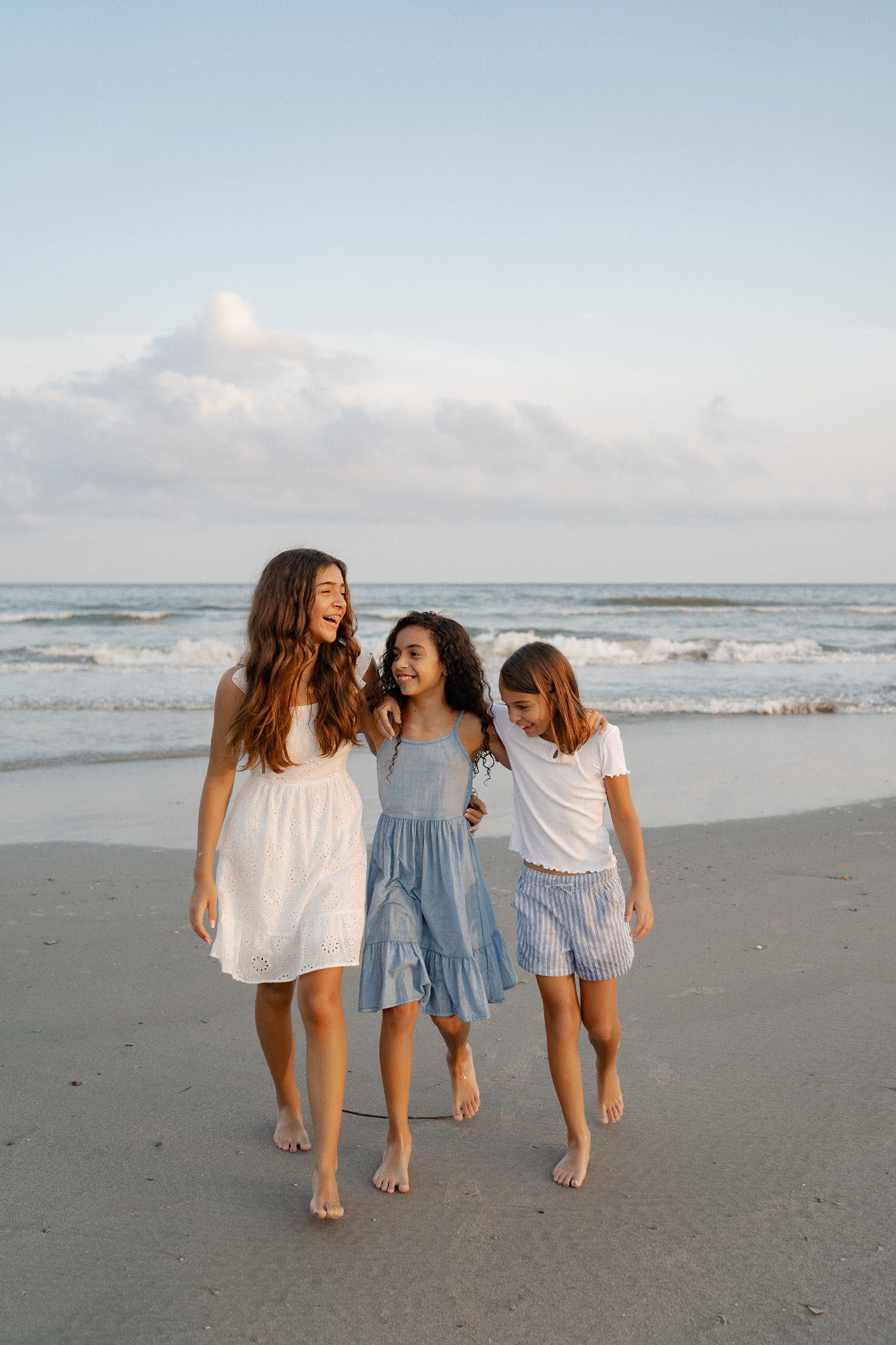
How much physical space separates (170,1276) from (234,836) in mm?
1029

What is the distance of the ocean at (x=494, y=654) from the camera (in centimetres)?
1084

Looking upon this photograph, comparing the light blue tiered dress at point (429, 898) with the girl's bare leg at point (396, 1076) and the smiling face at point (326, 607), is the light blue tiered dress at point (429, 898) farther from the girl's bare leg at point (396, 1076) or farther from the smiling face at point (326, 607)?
the smiling face at point (326, 607)

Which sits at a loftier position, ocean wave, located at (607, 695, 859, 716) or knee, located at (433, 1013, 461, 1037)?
knee, located at (433, 1013, 461, 1037)

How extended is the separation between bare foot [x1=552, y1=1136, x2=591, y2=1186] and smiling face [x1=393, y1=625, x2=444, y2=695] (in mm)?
1303

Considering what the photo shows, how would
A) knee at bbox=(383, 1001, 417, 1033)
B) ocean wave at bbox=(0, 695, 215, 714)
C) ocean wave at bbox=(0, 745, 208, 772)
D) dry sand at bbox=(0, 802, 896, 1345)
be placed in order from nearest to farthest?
dry sand at bbox=(0, 802, 896, 1345), knee at bbox=(383, 1001, 417, 1033), ocean wave at bbox=(0, 745, 208, 772), ocean wave at bbox=(0, 695, 215, 714)

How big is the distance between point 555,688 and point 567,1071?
1.01 meters

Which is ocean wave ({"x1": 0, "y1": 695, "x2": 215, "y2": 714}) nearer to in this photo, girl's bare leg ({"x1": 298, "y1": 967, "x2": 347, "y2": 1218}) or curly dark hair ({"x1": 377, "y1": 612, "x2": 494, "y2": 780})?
curly dark hair ({"x1": 377, "y1": 612, "x2": 494, "y2": 780})

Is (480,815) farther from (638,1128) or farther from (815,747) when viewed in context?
(815,747)

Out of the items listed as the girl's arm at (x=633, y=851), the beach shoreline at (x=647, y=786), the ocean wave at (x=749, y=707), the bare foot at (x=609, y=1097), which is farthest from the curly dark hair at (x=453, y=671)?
the ocean wave at (x=749, y=707)

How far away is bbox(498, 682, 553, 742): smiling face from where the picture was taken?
8.88ft

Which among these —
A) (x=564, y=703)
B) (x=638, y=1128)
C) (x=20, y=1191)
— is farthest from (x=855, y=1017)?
(x=20, y=1191)

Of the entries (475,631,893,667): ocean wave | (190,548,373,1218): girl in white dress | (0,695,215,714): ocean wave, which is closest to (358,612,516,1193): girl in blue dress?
(190,548,373,1218): girl in white dress

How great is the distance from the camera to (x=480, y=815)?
297 centimetres

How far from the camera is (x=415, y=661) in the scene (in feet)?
9.30
